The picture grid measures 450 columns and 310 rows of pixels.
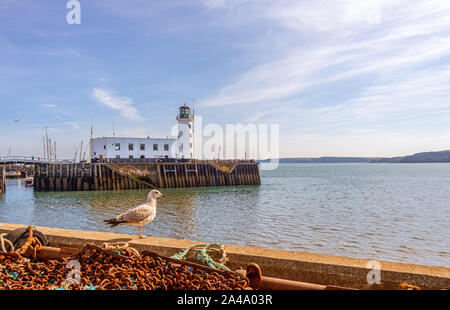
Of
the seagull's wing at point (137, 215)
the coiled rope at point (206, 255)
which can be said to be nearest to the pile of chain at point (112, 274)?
the coiled rope at point (206, 255)

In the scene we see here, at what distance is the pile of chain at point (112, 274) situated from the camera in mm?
3281

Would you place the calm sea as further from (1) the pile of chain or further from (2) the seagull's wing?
(1) the pile of chain

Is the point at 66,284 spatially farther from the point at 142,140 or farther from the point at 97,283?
the point at 142,140

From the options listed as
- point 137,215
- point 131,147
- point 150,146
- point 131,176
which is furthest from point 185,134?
point 137,215

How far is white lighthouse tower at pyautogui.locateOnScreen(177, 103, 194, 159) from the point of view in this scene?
6525 centimetres

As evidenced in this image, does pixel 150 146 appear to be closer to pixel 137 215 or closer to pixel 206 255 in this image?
pixel 137 215

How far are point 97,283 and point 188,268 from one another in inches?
39.9

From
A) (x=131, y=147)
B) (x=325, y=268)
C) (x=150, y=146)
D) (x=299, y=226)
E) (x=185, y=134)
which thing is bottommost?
(x=299, y=226)

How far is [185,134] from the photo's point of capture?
65.6m

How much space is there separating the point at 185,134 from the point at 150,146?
782cm

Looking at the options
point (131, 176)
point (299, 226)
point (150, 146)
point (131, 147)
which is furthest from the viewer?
point (150, 146)

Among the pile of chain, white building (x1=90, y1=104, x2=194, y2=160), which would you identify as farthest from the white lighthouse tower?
the pile of chain

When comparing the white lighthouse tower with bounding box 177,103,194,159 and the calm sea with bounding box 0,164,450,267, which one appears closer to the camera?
the calm sea with bounding box 0,164,450,267
